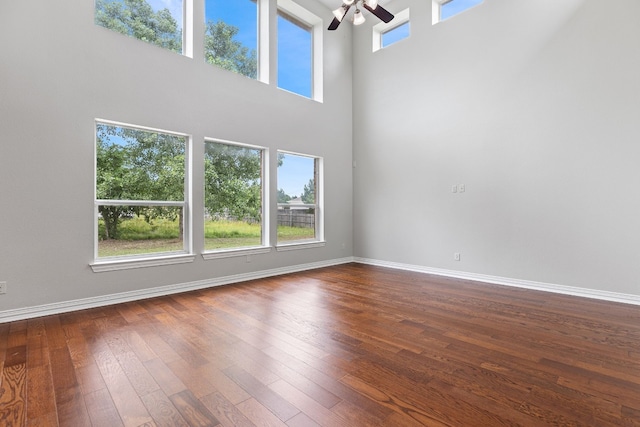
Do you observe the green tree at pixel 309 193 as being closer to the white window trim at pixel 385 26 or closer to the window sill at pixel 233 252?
the window sill at pixel 233 252

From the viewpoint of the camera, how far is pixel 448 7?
16.4 ft

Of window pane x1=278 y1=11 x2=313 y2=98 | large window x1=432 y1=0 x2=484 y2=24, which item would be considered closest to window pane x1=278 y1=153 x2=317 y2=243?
window pane x1=278 y1=11 x2=313 y2=98

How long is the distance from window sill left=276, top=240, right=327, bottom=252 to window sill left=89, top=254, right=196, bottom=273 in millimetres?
1462

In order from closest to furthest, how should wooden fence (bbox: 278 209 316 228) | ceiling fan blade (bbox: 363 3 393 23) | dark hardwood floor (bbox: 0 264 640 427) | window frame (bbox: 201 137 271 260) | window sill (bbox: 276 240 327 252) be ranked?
dark hardwood floor (bbox: 0 264 640 427) → ceiling fan blade (bbox: 363 3 393 23) → window frame (bbox: 201 137 271 260) → window sill (bbox: 276 240 327 252) → wooden fence (bbox: 278 209 316 228)

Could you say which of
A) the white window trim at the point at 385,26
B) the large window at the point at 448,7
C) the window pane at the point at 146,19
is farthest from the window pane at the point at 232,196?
the large window at the point at 448,7

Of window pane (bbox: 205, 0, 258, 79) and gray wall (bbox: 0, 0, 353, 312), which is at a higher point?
window pane (bbox: 205, 0, 258, 79)

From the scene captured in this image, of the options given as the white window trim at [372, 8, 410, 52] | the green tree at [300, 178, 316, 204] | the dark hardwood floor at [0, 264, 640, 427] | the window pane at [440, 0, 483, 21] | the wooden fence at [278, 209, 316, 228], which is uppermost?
the white window trim at [372, 8, 410, 52]

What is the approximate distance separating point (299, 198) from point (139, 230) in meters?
2.62

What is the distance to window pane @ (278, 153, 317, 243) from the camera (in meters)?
5.25

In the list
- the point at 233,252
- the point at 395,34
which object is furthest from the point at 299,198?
the point at 395,34

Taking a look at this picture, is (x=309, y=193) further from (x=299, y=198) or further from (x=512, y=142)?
(x=512, y=142)

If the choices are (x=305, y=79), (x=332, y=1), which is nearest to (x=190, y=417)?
A: (x=305, y=79)

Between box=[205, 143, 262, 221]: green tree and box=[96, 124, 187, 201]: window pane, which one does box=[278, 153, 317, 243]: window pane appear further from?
box=[96, 124, 187, 201]: window pane

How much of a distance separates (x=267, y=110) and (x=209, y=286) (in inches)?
111
